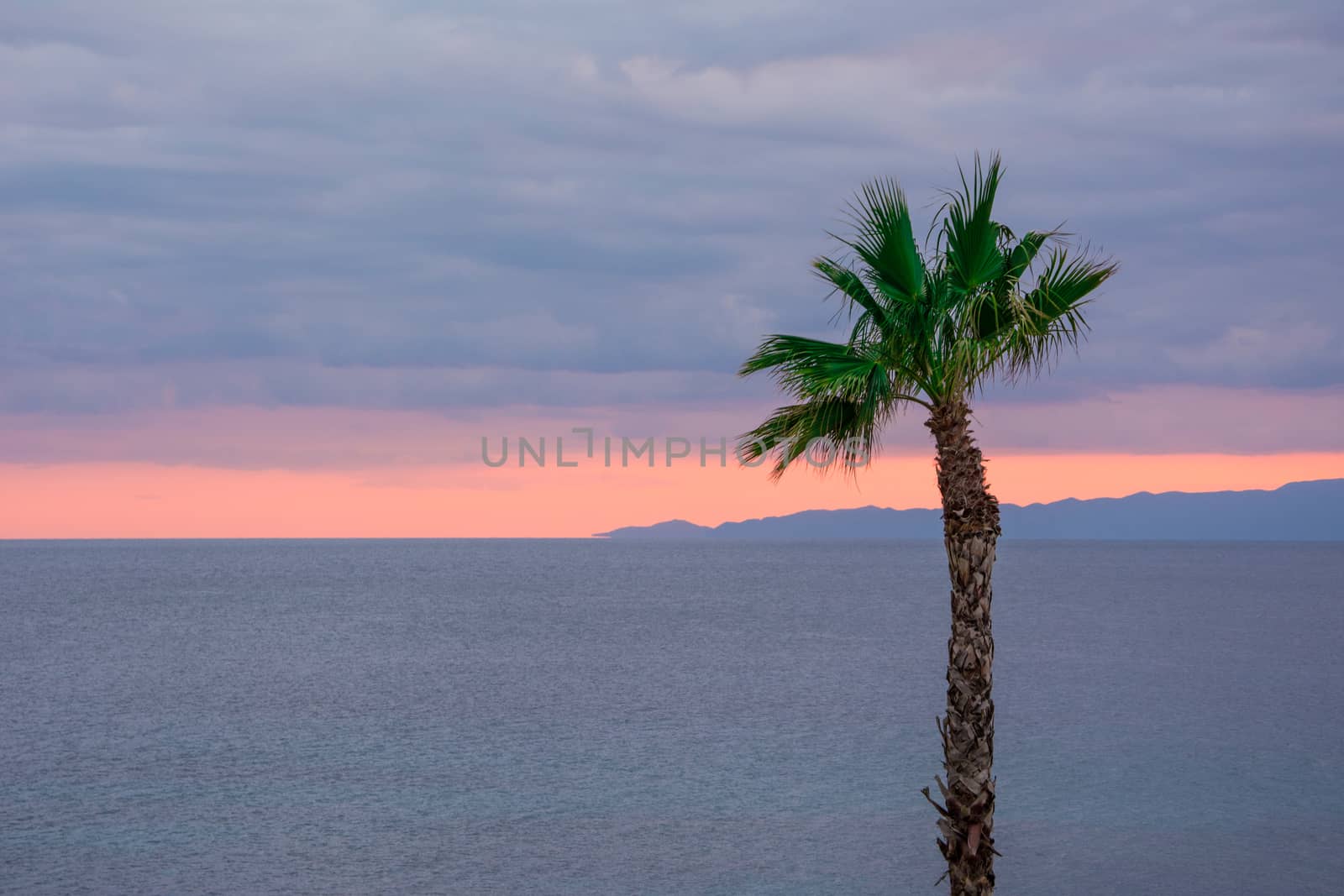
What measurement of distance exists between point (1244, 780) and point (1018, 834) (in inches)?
477

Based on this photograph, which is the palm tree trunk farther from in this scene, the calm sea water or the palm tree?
the calm sea water

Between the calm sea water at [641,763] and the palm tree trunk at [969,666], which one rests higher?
the palm tree trunk at [969,666]

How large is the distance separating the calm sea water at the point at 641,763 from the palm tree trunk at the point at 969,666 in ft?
40.8

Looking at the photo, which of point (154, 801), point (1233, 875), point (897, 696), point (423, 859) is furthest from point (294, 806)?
point (897, 696)

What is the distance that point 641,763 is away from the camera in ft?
136

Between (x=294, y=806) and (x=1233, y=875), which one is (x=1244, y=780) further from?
(x=294, y=806)

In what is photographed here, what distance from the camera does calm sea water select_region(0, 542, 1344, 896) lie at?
93.0 feet

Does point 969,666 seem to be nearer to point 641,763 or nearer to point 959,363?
point 959,363

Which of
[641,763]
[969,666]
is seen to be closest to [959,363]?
[969,666]

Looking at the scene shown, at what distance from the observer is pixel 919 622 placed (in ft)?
398

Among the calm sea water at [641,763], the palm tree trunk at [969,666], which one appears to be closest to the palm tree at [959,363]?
the palm tree trunk at [969,666]

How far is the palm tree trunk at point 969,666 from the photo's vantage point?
48.0ft

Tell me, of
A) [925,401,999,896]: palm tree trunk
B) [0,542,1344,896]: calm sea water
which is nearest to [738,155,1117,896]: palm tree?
[925,401,999,896]: palm tree trunk

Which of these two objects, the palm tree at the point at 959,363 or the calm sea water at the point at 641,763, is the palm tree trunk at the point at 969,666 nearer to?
the palm tree at the point at 959,363
